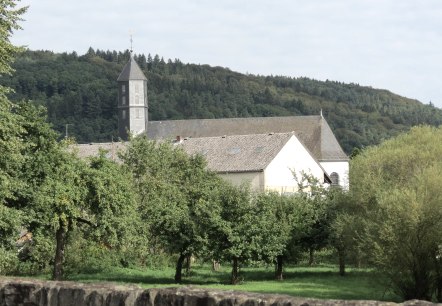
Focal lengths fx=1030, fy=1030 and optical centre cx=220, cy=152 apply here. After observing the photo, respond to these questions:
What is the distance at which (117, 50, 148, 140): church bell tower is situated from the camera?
154000mm

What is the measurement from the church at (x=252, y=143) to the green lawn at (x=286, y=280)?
17.8 ft

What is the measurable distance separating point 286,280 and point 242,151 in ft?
112

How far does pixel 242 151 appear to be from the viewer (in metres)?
85.1

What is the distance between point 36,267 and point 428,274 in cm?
1933

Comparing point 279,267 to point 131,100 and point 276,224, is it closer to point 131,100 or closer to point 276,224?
point 276,224

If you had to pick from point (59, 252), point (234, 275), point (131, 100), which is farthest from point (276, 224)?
point (131, 100)

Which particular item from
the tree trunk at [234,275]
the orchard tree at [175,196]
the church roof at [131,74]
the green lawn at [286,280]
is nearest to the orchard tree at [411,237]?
the green lawn at [286,280]

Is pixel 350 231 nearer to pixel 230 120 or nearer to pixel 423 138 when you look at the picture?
pixel 423 138

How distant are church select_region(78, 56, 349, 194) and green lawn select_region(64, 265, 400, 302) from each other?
544cm

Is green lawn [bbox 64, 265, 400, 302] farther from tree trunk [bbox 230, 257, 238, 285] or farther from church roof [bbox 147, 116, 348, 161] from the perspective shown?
church roof [bbox 147, 116, 348, 161]

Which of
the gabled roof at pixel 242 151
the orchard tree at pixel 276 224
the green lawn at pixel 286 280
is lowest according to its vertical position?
the green lawn at pixel 286 280

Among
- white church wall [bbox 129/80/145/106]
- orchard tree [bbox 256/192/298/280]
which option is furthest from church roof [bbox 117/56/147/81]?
orchard tree [bbox 256/192/298/280]

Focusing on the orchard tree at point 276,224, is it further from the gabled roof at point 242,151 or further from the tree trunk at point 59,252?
the gabled roof at point 242,151

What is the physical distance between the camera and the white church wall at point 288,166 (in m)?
81.1
